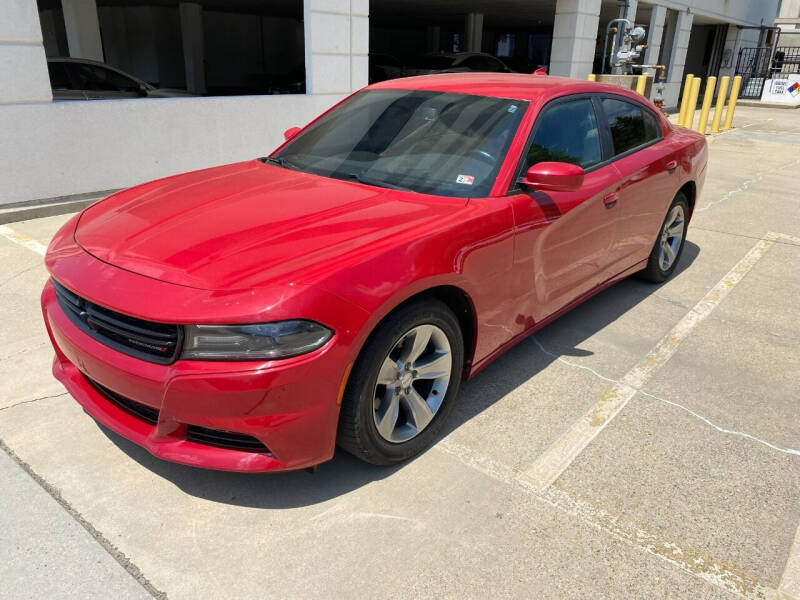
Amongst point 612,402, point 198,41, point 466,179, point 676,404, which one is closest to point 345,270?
point 466,179

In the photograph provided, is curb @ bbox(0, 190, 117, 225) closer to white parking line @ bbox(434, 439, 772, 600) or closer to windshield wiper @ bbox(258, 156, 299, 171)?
windshield wiper @ bbox(258, 156, 299, 171)

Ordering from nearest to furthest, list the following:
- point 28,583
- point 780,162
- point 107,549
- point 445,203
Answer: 1. point 28,583
2. point 107,549
3. point 445,203
4. point 780,162

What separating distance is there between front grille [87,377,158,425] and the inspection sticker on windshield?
177 centimetres

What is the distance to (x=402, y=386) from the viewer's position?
278 centimetres

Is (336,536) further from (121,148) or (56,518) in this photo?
(121,148)

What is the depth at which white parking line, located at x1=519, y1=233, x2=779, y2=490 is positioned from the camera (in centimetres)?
292

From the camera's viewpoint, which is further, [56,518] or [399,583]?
[56,518]

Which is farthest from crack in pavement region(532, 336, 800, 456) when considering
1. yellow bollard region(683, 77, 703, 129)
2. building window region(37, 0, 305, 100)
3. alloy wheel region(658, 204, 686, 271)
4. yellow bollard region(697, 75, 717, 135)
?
building window region(37, 0, 305, 100)

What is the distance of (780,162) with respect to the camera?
470 inches

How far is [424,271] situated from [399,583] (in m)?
1.18

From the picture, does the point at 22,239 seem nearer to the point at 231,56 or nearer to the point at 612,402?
the point at 612,402

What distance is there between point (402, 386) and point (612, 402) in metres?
1.37

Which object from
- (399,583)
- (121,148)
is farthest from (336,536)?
(121,148)

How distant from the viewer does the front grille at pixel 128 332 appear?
231cm
